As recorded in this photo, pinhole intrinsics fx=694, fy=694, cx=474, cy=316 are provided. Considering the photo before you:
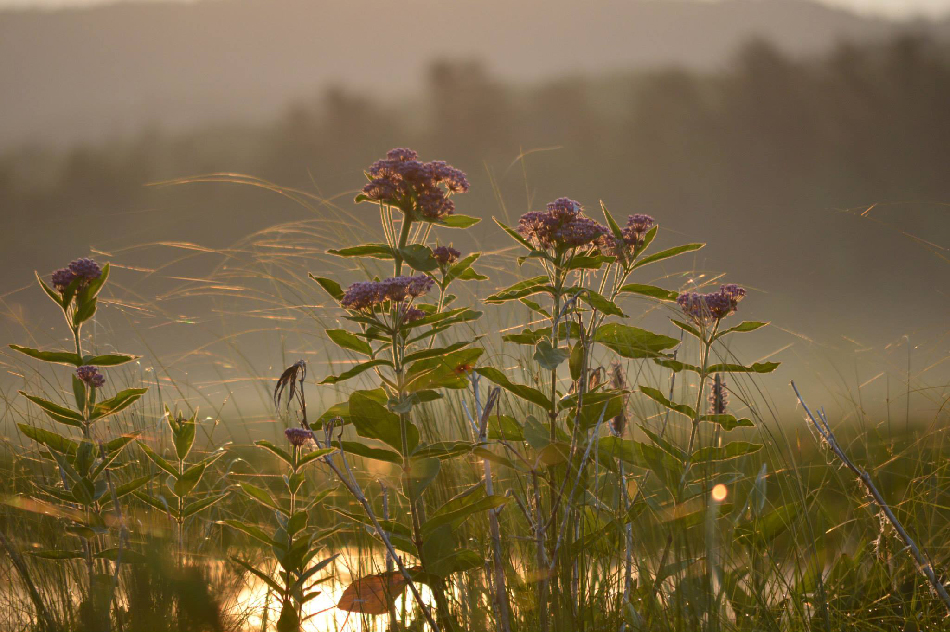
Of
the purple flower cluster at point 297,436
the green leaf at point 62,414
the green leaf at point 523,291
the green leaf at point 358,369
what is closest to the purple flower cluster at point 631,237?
the green leaf at point 523,291

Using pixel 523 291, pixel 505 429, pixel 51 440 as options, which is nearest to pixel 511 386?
pixel 523 291

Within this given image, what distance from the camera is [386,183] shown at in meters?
2.01

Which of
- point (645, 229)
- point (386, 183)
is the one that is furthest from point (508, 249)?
point (386, 183)

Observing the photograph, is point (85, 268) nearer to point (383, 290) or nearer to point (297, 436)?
point (297, 436)

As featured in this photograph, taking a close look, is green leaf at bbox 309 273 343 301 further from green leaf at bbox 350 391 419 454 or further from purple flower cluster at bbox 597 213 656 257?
purple flower cluster at bbox 597 213 656 257

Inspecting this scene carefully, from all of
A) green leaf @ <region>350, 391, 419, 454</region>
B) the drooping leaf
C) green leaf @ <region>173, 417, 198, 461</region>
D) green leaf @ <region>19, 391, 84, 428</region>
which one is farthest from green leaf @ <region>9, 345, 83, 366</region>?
the drooping leaf

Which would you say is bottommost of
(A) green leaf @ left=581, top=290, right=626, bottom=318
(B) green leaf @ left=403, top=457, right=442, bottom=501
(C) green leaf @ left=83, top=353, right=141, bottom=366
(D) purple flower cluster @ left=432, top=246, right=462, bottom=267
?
(B) green leaf @ left=403, top=457, right=442, bottom=501

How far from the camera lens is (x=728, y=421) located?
2305 millimetres

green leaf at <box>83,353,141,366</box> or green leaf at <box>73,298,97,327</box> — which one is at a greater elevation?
green leaf at <box>73,298,97,327</box>

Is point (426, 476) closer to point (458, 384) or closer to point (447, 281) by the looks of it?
point (458, 384)

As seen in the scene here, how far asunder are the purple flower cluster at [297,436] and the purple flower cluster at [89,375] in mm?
745

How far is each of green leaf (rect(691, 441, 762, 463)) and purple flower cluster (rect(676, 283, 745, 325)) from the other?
41 centimetres

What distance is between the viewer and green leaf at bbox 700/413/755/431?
2.29 m

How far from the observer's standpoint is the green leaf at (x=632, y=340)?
2170 mm
